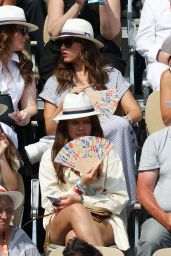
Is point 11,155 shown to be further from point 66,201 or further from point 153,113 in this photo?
point 153,113

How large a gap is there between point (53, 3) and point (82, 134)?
2.31 m

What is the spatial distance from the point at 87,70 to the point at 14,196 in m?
2.21

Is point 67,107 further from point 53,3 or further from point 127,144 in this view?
point 53,3

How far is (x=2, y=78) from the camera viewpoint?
8.58 m

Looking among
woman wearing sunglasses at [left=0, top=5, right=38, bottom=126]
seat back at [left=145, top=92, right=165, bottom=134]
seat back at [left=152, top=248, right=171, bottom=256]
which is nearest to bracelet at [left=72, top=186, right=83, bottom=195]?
seat back at [left=152, top=248, right=171, bottom=256]

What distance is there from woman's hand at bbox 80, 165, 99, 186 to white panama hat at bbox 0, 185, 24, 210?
55 centimetres

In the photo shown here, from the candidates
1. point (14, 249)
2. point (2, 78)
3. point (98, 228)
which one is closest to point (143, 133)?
point (2, 78)

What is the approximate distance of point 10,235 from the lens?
6.62 m

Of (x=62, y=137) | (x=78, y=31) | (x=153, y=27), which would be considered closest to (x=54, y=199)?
(x=62, y=137)

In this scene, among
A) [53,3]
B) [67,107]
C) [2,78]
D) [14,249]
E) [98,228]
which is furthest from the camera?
[53,3]

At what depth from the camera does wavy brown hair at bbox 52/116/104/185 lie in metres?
7.29

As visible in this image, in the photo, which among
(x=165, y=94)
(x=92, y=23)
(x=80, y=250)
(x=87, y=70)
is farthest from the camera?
(x=92, y=23)

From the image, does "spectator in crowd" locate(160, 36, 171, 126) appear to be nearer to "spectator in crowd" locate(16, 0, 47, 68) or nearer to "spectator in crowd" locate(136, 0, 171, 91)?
"spectator in crowd" locate(136, 0, 171, 91)

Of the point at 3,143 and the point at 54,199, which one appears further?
the point at 3,143
